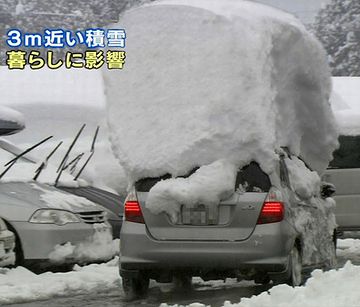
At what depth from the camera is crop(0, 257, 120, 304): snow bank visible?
899cm

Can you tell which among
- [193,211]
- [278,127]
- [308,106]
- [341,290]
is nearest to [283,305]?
[341,290]

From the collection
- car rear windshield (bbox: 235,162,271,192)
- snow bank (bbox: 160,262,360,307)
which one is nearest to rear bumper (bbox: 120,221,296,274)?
car rear windshield (bbox: 235,162,271,192)

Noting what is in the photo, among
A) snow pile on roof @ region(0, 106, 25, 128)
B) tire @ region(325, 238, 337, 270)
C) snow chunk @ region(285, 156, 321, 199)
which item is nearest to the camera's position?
snow chunk @ region(285, 156, 321, 199)

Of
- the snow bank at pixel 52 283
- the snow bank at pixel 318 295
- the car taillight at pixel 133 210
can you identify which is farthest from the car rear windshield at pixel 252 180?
the snow bank at pixel 52 283

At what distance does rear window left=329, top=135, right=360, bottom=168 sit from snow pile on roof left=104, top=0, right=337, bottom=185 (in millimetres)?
5076

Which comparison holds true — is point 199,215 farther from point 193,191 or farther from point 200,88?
point 200,88

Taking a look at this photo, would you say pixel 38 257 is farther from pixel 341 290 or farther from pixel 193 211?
pixel 341 290

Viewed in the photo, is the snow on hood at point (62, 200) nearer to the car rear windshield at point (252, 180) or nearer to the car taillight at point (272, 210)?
the car rear windshield at point (252, 180)

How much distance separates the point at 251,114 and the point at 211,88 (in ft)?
1.64

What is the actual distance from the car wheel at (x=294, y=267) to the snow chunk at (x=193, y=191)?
0.95 meters

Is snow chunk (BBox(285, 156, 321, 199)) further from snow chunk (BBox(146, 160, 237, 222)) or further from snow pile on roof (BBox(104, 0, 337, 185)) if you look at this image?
snow chunk (BBox(146, 160, 237, 222))

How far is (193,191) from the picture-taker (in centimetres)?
851

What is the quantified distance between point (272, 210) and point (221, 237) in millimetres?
525

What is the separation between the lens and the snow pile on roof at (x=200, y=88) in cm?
887
